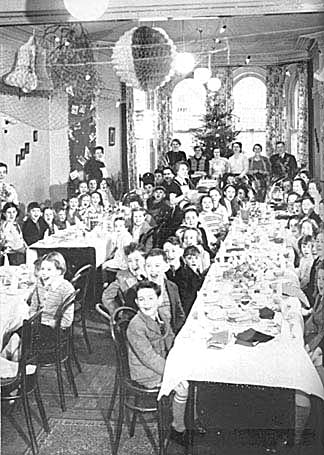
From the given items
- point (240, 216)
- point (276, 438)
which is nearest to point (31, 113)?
point (240, 216)

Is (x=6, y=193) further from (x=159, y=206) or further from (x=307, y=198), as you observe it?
(x=307, y=198)

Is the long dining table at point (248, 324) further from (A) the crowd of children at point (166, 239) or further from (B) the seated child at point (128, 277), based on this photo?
(B) the seated child at point (128, 277)

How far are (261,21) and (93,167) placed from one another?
61cm

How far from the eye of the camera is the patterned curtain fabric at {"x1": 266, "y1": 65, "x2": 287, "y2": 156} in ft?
7.14

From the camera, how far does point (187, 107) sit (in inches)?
87.0

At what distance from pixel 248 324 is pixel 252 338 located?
0.13 ft

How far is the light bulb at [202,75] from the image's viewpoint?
86.1 inches

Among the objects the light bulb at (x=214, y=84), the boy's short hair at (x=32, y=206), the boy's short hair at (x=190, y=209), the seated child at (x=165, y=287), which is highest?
the light bulb at (x=214, y=84)

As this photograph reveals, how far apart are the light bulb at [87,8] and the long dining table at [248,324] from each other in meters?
0.69

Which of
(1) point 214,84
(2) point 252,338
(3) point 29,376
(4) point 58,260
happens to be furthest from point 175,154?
(3) point 29,376

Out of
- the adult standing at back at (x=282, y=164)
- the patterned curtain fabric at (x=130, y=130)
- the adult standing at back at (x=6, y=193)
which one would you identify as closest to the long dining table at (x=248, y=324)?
the adult standing at back at (x=282, y=164)

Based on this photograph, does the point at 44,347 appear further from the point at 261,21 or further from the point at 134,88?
the point at 261,21

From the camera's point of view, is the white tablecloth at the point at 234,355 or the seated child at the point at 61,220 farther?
the seated child at the point at 61,220

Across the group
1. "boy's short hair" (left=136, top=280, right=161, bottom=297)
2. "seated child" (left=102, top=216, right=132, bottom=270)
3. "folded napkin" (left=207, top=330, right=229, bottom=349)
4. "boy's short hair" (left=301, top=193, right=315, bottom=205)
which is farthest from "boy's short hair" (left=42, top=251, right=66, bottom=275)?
"boy's short hair" (left=301, top=193, right=315, bottom=205)
